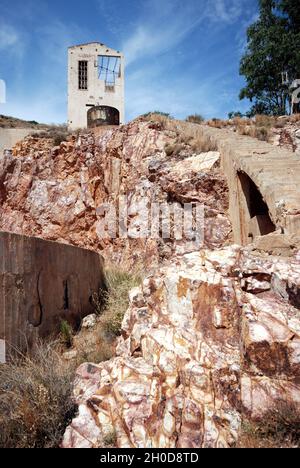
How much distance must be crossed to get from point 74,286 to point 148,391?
298cm

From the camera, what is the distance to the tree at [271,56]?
60.7ft

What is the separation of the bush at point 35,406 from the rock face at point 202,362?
5.2 inches

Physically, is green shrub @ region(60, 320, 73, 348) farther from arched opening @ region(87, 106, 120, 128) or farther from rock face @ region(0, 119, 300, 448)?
arched opening @ region(87, 106, 120, 128)

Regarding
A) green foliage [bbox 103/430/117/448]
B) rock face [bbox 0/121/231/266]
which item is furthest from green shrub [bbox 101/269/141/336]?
green foliage [bbox 103/430/117/448]

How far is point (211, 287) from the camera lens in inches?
120

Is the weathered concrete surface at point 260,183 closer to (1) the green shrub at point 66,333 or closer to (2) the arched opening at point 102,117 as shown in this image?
(1) the green shrub at point 66,333

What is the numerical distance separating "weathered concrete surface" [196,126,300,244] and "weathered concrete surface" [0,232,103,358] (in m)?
3.05

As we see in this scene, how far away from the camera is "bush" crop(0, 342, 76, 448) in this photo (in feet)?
8.35

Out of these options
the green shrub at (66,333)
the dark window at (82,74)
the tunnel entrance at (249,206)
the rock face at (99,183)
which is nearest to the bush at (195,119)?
the rock face at (99,183)

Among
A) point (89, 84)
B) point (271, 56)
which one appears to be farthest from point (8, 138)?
point (271, 56)

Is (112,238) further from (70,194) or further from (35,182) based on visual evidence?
(35,182)

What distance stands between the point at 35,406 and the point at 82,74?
24.2 m

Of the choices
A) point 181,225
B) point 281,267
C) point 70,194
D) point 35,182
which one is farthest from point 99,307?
point 35,182

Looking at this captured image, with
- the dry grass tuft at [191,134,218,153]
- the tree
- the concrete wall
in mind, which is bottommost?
the dry grass tuft at [191,134,218,153]
